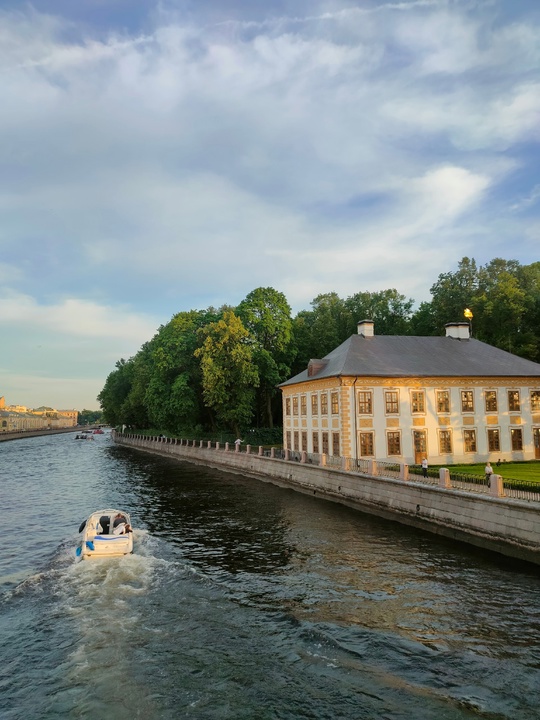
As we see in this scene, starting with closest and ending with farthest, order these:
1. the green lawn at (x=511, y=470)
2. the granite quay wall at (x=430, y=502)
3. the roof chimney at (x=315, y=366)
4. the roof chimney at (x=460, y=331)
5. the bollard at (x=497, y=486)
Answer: the granite quay wall at (x=430, y=502), the bollard at (x=497, y=486), the green lawn at (x=511, y=470), the roof chimney at (x=315, y=366), the roof chimney at (x=460, y=331)

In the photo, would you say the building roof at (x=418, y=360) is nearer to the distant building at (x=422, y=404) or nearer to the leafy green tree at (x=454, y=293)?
the distant building at (x=422, y=404)

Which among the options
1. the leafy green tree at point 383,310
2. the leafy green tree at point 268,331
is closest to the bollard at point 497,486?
the leafy green tree at point 268,331

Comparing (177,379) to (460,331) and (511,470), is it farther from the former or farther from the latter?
(511,470)

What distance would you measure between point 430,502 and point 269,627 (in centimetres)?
1269

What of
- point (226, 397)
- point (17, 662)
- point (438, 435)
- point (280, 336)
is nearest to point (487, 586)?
point (17, 662)

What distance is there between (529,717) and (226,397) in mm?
49998

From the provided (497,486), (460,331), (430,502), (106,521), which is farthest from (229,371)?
(497,486)

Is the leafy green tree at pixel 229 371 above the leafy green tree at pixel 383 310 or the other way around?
the other way around

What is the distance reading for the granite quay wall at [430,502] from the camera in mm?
19438

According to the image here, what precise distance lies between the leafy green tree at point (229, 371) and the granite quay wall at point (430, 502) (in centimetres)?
1541

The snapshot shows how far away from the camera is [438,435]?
41.1 m

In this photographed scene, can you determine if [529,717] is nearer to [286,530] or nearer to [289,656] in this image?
[289,656]

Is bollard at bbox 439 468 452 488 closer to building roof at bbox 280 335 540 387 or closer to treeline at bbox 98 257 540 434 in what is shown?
building roof at bbox 280 335 540 387

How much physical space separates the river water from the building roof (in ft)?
55.3
